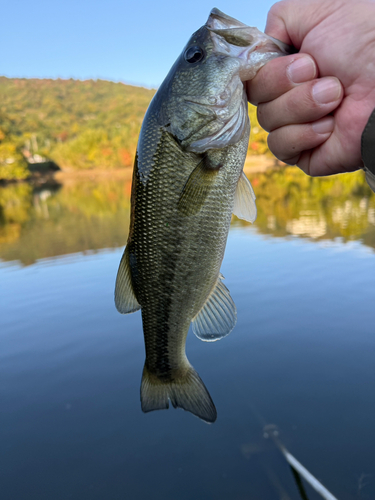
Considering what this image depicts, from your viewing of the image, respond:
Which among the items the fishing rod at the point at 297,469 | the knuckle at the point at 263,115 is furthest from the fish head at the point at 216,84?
the fishing rod at the point at 297,469

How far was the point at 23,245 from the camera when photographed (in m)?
20.0

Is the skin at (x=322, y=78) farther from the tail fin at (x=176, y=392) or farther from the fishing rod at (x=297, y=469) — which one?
the fishing rod at (x=297, y=469)

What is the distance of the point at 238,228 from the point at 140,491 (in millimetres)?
15793

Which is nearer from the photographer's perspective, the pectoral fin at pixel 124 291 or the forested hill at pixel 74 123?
the pectoral fin at pixel 124 291

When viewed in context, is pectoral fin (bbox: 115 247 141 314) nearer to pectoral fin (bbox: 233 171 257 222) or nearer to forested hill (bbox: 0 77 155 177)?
pectoral fin (bbox: 233 171 257 222)

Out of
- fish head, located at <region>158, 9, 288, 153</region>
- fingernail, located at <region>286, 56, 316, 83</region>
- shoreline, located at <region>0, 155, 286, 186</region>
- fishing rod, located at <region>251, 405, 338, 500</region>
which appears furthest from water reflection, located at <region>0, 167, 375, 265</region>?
shoreline, located at <region>0, 155, 286, 186</region>

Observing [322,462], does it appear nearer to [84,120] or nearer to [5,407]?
[5,407]

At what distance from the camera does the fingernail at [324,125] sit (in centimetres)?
246

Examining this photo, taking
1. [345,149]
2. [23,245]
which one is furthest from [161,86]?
[23,245]

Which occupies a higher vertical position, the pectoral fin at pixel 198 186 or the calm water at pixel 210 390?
the pectoral fin at pixel 198 186

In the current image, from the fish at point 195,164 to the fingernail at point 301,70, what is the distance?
0.16m

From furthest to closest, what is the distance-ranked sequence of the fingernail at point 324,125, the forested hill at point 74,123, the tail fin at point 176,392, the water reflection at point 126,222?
the forested hill at point 74,123 → the water reflection at point 126,222 → the tail fin at point 176,392 → the fingernail at point 324,125

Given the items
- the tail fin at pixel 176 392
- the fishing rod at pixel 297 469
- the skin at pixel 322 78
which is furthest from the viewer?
the fishing rod at pixel 297 469

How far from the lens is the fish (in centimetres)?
229
